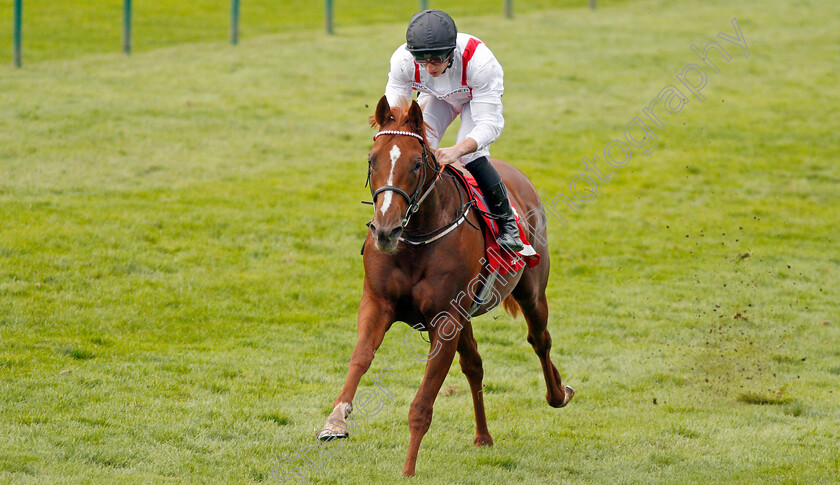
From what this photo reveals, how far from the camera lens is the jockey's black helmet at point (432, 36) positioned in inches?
231

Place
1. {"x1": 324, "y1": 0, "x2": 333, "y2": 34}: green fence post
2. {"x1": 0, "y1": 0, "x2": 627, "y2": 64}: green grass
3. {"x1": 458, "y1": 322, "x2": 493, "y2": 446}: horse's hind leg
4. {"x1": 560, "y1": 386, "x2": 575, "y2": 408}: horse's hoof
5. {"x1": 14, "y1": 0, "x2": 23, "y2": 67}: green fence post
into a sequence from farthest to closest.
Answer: {"x1": 324, "y1": 0, "x2": 333, "y2": 34}: green fence post
{"x1": 0, "y1": 0, "x2": 627, "y2": 64}: green grass
{"x1": 14, "y1": 0, "x2": 23, "y2": 67}: green fence post
{"x1": 560, "y1": 386, "x2": 575, "y2": 408}: horse's hoof
{"x1": 458, "y1": 322, "x2": 493, "y2": 446}: horse's hind leg

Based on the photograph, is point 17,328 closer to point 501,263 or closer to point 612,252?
point 501,263

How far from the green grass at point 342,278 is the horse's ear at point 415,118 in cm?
240

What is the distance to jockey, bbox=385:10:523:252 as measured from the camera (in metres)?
5.90

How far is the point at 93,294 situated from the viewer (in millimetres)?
10125

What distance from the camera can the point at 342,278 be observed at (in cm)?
1179

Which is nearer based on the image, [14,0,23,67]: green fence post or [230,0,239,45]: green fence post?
[14,0,23,67]: green fence post

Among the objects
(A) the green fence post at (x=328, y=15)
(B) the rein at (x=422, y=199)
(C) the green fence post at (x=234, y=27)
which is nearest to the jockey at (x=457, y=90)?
(B) the rein at (x=422, y=199)

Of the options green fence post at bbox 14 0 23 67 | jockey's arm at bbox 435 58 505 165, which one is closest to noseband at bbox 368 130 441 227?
jockey's arm at bbox 435 58 505 165

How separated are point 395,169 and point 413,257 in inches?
29.6

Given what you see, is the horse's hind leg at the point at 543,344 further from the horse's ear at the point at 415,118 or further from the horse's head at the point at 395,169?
the horse's ear at the point at 415,118

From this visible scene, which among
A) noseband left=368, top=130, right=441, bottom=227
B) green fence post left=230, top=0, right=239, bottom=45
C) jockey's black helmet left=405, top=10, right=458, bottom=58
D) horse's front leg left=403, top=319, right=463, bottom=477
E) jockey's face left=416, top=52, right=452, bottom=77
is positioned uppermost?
jockey's black helmet left=405, top=10, right=458, bottom=58

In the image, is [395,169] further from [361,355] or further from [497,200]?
[497,200]

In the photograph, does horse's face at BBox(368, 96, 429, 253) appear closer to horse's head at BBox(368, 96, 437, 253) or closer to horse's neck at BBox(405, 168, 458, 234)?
horse's head at BBox(368, 96, 437, 253)
